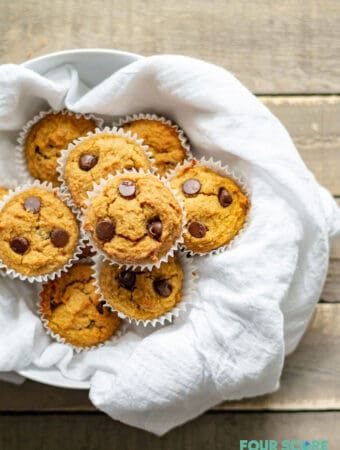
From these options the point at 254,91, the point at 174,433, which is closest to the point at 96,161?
the point at 254,91

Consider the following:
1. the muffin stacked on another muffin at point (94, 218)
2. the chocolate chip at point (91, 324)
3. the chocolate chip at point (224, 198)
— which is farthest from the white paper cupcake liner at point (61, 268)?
the chocolate chip at point (224, 198)

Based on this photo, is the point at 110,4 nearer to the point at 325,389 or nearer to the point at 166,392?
the point at 166,392

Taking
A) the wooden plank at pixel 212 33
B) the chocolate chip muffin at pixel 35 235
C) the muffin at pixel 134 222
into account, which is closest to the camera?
the muffin at pixel 134 222

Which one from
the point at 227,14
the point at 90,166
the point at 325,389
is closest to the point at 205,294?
the point at 90,166

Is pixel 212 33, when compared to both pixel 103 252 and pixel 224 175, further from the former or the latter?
pixel 103 252

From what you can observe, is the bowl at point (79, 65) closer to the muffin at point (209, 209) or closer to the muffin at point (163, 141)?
the muffin at point (163, 141)

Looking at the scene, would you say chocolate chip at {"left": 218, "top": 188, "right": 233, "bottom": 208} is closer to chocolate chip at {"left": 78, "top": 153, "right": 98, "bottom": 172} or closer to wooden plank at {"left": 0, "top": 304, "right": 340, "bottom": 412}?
chocolate chip at {"left": 78, "top": 153, "right": 98, "bottom": 172}
